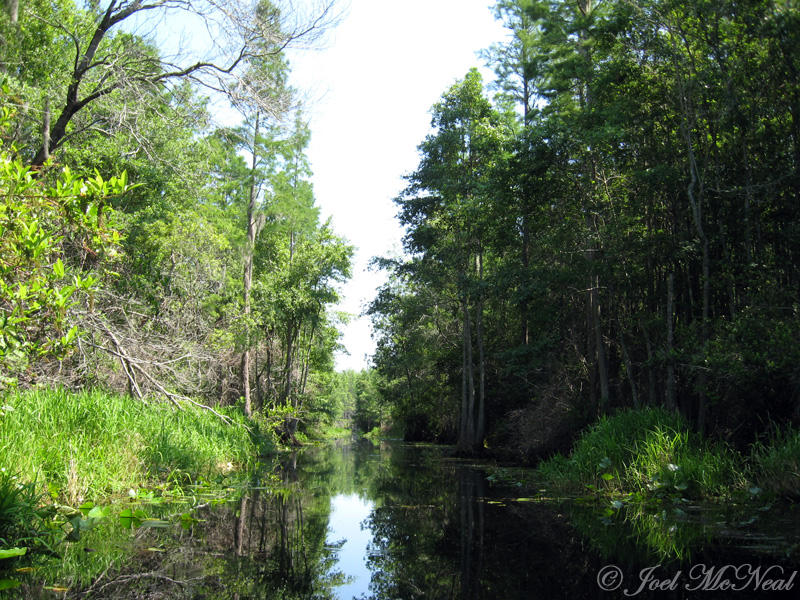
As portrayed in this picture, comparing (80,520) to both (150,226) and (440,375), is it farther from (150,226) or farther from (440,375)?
(440,375)

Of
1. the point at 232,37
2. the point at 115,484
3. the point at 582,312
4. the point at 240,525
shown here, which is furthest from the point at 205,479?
the point at 582,312

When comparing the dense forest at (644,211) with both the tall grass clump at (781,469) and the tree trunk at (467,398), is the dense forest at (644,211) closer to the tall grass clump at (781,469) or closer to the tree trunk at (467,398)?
the tree trunk at (467,398)

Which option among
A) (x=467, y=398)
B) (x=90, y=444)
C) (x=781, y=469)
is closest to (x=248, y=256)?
(x=467, y=398)

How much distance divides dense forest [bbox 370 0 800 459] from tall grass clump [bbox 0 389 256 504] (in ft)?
26.3

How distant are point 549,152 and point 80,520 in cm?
1067

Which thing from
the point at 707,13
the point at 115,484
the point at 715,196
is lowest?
the point at 115,484

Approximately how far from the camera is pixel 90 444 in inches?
247

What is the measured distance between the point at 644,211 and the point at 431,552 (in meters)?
8.81

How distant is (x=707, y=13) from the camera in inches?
336

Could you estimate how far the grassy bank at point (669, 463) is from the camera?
6465 millimetres

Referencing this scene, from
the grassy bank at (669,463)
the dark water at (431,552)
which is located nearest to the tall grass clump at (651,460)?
the grassy bank at (669,463)

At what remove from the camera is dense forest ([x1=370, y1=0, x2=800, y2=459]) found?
7.84 meters
